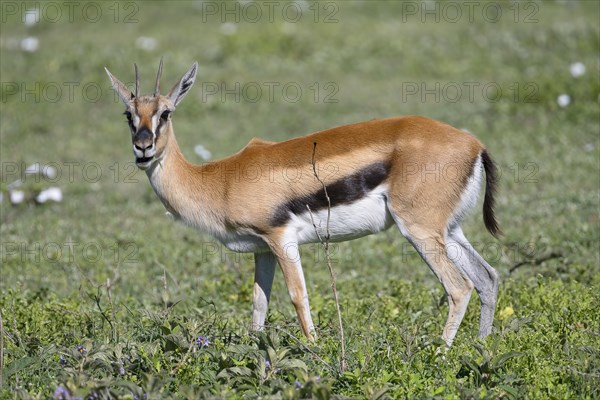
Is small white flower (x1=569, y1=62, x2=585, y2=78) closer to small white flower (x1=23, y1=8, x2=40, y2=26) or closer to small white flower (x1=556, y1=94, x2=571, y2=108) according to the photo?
small white flower (x1=556, y1=94, x2=571, y2=108)

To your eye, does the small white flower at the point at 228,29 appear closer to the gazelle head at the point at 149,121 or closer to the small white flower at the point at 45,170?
the small white flower at the point at 45,170

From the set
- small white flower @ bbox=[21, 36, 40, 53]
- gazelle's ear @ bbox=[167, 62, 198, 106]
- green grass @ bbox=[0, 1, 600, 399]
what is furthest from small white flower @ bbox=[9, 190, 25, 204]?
small white flower @ bbox=[21, 36, 40, 53]

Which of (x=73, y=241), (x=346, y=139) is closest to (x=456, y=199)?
(x=346, y=139)

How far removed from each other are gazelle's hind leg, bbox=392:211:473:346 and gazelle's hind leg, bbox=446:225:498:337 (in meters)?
0.18

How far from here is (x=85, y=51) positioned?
46.5 feet

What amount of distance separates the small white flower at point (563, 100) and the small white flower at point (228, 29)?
5.68 metres

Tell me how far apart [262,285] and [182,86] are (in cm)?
141

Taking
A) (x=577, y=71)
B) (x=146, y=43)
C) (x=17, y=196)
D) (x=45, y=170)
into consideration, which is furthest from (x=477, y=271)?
(x=146, y=43)

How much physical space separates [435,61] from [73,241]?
7347mm

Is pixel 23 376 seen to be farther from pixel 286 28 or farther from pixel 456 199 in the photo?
pixel 286 28

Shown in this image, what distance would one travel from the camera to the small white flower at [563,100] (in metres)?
10.9

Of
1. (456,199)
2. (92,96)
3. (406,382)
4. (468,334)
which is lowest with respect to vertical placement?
(92,96)

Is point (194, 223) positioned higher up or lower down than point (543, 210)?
higher up

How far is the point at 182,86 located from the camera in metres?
5.80
